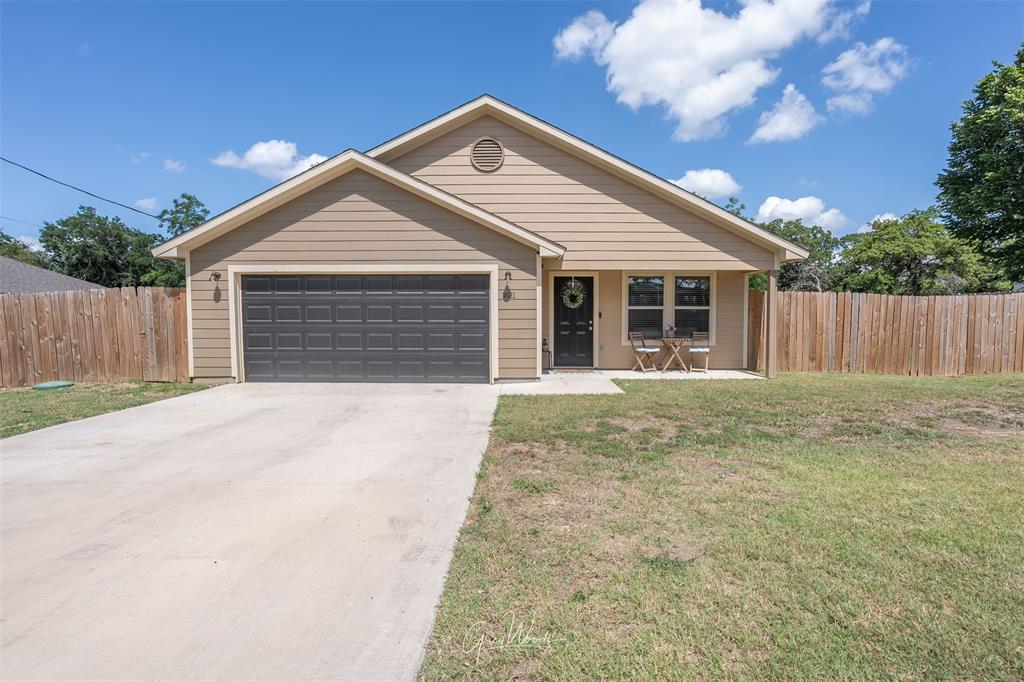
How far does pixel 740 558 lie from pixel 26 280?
2491 centimetres

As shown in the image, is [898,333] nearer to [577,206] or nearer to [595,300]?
[595,300]

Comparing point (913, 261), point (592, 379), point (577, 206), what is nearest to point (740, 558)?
point (592, 379)

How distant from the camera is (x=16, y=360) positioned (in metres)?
10.7

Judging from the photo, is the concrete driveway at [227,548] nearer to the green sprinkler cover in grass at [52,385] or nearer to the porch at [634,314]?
the green sprinkler cover in grass at [52,385]

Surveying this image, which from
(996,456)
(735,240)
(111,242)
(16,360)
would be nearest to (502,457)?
(996,456)

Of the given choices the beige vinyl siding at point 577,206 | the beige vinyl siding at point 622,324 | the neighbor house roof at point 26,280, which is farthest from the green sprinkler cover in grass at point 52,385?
the beige vinyl siding at point 622,324

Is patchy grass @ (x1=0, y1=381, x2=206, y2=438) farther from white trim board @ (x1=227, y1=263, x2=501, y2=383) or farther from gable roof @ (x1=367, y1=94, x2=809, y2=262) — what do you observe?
gable roof @ (x1=367, y1=94, x2=809, y2=262)

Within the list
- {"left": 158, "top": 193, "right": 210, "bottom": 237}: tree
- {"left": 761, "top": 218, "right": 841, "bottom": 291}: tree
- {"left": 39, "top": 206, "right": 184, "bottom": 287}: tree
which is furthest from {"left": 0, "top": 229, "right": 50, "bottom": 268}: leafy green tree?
{"left": 761, "top": 218, "right": 841, "bottom": 291}: tree

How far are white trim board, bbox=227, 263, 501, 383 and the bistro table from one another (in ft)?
14.0

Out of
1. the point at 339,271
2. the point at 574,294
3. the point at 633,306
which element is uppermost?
the point at 339,271

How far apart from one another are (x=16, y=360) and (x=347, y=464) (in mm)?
10195

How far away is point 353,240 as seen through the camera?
1003cm

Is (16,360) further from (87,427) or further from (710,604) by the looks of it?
(710,604)

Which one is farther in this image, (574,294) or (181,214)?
(181,214)
